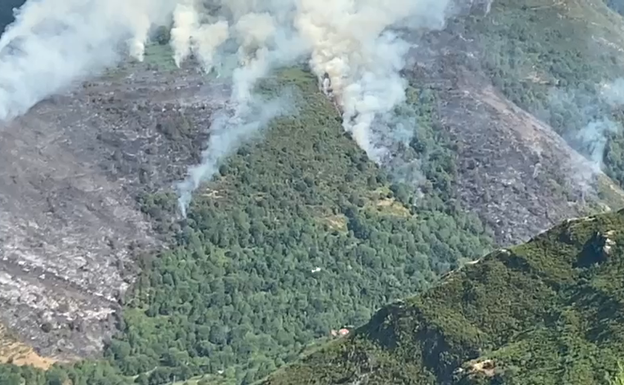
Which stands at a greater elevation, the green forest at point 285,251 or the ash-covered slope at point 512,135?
the green forest at point 285,251

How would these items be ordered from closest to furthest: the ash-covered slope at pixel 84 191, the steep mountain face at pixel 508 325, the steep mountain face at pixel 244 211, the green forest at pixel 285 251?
the steep mountain face at pixel 508 325, the ash-covered slope at pixel 84 191, the green forest at pixel 285 251, the steep mountain face at pixel 244 211

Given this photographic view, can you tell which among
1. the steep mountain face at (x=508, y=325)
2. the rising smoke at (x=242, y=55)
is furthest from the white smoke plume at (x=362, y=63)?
the steep mountain face at (x=508, y=325)

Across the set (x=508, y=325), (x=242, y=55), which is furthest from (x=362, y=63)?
(x=508, y=325)

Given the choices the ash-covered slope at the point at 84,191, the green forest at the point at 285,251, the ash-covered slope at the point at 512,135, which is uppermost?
the ash-covered slope at the point at 84,191

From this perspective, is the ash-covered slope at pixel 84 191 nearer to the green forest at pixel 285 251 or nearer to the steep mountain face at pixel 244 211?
the steep mountain face at pixel 244 211

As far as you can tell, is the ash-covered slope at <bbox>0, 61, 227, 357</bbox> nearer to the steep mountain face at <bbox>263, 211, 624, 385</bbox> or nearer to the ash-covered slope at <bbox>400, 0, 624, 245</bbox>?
the ash-covered slope at <bbox>400, 0, 624, 245</bbox>

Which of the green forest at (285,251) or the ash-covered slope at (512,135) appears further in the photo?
the ash-covered slope at (512,135)

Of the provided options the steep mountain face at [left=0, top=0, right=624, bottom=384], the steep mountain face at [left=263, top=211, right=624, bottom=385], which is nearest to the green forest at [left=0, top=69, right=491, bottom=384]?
the steep mountain face at [left=0, top=0, right=624, bottom=384]

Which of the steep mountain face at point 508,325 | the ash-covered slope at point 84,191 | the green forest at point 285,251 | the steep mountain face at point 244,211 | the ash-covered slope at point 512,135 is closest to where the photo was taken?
the steep mountain face at point 508,325
